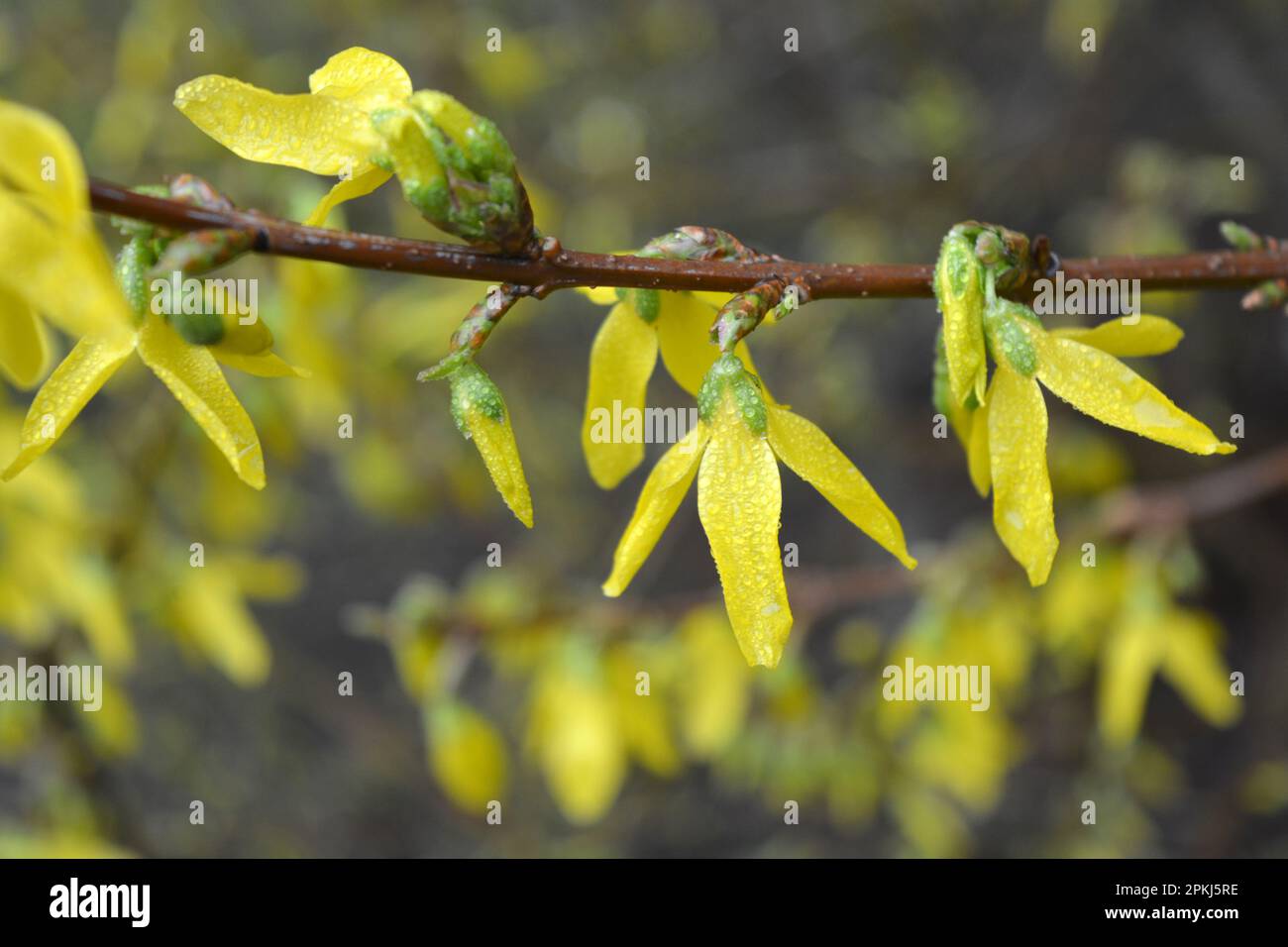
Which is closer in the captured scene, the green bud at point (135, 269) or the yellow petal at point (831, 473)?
the green bud at point (135, 269)

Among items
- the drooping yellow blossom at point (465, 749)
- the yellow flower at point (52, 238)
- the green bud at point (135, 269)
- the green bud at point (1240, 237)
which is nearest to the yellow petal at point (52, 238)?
the yellow flower at point (52, 238)

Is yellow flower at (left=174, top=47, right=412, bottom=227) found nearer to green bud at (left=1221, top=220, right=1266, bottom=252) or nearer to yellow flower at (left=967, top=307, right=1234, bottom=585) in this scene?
yellow flower at (left=967, top=307, right=1234, bottom=585)

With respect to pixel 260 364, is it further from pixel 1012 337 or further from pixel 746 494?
pixel 1012 337

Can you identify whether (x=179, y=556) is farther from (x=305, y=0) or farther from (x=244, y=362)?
(x=305, y=0)

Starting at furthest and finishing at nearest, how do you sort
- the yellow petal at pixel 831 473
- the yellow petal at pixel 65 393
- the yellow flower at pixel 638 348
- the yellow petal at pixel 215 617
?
the yellow petal at pixel 215 617 → the yellow flower at pixel 638 348 → the yellow petal at pixel 831 473 → the yellow petal at pixel 65 393

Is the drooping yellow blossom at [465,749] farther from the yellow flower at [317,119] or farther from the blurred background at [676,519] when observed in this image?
the yellow flower at [317,119]

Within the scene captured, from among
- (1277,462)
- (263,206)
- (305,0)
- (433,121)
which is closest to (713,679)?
(1277,462)

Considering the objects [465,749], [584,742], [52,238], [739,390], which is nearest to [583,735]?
[584,742]

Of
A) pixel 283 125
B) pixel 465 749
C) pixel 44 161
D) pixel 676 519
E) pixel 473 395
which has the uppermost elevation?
pixel 676 519
